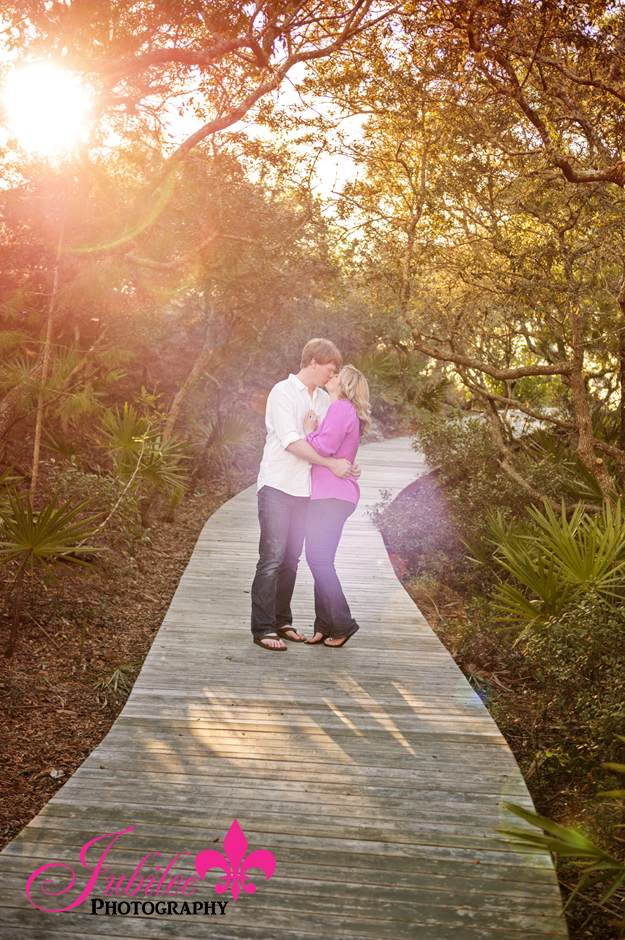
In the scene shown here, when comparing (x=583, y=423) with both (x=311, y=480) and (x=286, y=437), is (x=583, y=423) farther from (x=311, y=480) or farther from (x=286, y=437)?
(x=286, y=437)

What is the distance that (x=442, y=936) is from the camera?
7.36 feet

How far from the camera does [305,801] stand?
296 cm

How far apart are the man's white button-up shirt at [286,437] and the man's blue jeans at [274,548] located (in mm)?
68

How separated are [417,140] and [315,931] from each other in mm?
7069

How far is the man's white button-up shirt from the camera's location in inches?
180

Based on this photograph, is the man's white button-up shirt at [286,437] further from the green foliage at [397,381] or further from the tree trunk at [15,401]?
the green foliage at [397,381]

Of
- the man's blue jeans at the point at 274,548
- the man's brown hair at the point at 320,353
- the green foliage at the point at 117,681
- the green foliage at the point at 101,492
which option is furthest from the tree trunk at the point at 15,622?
the man's brown hair at the point at 320,353

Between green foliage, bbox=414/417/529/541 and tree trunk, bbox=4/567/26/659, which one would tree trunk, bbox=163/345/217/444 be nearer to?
green foliage, bbox=414/417/529/541

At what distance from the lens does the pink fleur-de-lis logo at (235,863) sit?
2.44m

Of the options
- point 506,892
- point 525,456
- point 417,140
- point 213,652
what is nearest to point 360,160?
point 417,140

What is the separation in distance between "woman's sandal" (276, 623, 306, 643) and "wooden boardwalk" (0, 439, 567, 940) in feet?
0.21

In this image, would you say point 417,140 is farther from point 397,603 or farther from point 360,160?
point 397,603

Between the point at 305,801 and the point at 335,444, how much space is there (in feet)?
7.17

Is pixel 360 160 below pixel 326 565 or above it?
above
